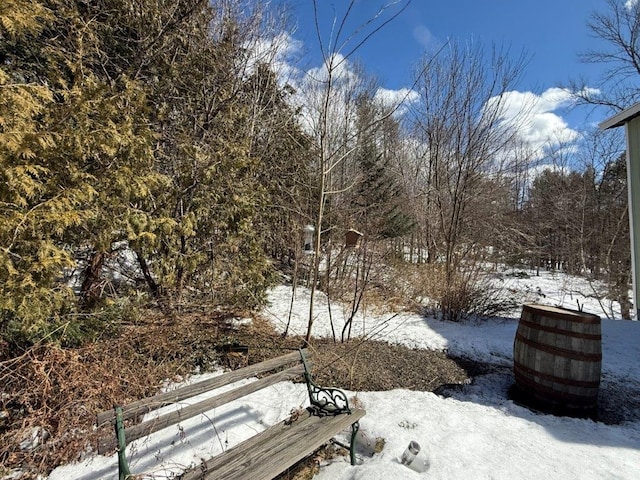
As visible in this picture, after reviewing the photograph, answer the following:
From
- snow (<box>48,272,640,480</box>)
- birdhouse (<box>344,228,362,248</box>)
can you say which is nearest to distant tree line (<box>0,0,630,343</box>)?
birdhouse (<box>344,228,362,248</box>)

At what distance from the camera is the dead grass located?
2482 mm

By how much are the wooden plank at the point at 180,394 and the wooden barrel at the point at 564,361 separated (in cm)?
238

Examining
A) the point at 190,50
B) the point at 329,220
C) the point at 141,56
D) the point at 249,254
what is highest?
the point at 190,50

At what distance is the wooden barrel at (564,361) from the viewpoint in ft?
10.2

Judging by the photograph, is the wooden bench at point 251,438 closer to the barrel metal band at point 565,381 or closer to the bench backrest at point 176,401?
the bench backrest at point 176,401

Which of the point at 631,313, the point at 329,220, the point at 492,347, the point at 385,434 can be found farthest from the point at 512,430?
the point at 631,313

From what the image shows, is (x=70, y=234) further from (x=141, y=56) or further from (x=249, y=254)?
(x=141, y=56)

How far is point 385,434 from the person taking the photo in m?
2.67

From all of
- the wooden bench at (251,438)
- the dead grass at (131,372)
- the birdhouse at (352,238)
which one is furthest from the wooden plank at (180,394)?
the birdhouse at (352,238)

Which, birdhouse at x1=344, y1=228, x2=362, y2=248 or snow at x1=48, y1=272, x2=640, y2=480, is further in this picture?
birdhouse at x1=344, y1=228, x2=362, y2=248

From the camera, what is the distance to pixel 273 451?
2.03 meters

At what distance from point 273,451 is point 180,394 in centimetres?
68

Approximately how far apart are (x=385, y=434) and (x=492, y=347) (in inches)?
124

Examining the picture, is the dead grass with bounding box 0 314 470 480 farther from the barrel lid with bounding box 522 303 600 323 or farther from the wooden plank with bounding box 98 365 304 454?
the barrel lid with bounding box 522 303 600 323
